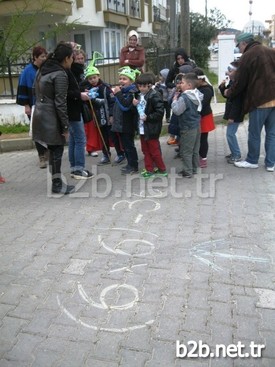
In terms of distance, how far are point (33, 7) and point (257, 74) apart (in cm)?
1008

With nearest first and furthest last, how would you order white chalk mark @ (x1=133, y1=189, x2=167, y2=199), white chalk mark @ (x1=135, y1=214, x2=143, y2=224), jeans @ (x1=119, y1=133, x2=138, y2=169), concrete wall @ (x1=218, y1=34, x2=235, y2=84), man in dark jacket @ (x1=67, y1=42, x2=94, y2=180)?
white chalk mark @ (x1=135, y1=214, x2=143, y2=224), white chalk mark @ (x1=133, y1=189, x2=167, y2=199), man in dark jacket @ (x1=67, y1=42, x2=94, y2=180), jeans @ (x1=119, y1=133, x2=138, y2=169), concrete wall @ (x1=218, y1=34, x2=235, y2=84)

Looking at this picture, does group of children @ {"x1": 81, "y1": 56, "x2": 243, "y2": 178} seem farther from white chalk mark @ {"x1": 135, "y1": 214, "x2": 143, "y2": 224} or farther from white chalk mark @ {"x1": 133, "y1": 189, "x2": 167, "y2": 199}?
white chalk mark @ {"x1": 135, "y1": 214, "x2": 143, "y2": 224}

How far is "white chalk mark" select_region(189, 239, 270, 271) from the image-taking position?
3.32 m

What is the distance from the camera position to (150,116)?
515cm

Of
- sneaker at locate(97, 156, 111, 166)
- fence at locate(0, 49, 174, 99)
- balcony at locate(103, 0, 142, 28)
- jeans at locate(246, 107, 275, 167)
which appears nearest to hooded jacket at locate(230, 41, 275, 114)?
jeans at locate(246, 107, 275, 167)

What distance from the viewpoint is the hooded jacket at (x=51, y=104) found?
4.70m

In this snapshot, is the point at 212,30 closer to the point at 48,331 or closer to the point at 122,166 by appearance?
the point at 122,166

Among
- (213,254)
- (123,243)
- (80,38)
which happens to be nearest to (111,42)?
(80,38)

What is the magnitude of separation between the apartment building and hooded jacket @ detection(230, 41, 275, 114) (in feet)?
23.6

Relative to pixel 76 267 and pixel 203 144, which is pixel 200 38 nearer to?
pixel 203 144

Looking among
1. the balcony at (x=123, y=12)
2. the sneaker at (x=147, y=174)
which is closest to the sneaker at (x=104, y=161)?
the sneaker at (x=147, y=174)

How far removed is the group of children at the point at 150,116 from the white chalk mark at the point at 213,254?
200 cm

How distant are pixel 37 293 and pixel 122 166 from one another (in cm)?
346

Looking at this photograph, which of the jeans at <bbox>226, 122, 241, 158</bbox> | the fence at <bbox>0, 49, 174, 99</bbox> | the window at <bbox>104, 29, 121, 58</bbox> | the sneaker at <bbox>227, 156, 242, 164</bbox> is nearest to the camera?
the jeans at <bbox>226, 122, 241, 158</bbox>
